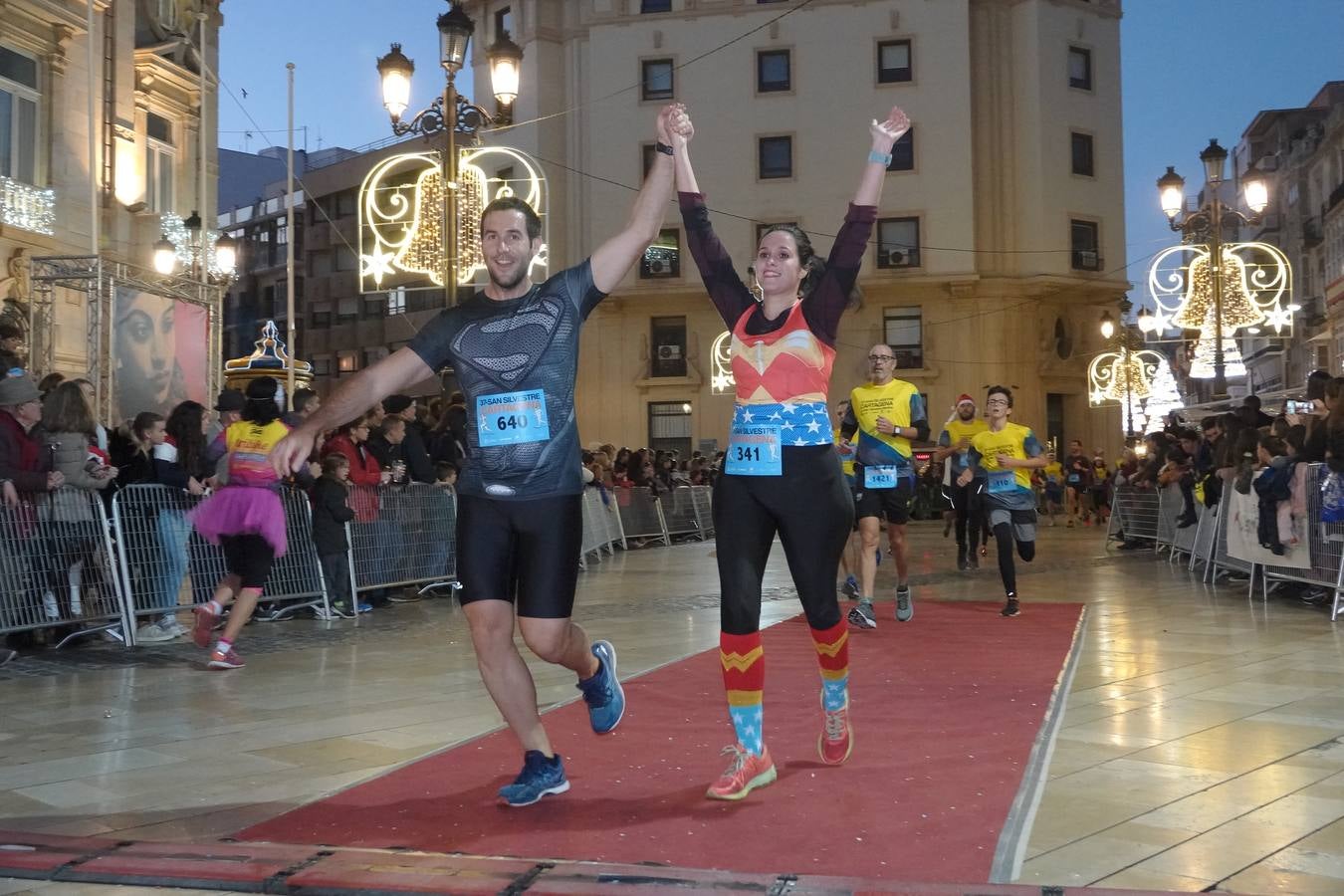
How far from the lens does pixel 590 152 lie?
40.2m

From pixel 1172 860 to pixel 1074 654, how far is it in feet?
14.5

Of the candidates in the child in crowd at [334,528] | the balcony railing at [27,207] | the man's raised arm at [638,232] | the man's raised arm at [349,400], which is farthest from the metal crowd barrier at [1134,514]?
the man's raised arm at [349,400]

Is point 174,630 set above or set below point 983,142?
below

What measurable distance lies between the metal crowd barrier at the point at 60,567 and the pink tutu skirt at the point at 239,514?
1235 mm

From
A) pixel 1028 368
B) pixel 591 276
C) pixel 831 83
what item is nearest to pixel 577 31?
pixel 831 83

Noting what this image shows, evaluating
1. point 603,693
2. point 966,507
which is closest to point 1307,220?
point 966,507

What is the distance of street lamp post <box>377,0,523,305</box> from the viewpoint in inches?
497

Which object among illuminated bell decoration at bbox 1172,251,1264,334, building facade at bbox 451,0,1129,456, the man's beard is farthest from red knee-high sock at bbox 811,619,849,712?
building facade at bbox 451,0,1129,456

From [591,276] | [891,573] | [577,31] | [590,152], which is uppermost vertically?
[577,31]

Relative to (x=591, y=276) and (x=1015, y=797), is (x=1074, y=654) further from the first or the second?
(x=591, y=276)

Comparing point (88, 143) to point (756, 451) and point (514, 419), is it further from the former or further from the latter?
point (756, 451)

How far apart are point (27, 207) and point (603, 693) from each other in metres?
16.2

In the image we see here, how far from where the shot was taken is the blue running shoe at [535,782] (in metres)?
4.27

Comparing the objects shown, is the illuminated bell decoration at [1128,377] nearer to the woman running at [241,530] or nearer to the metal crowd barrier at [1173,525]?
the metal crowd barrier at [1173,525]
